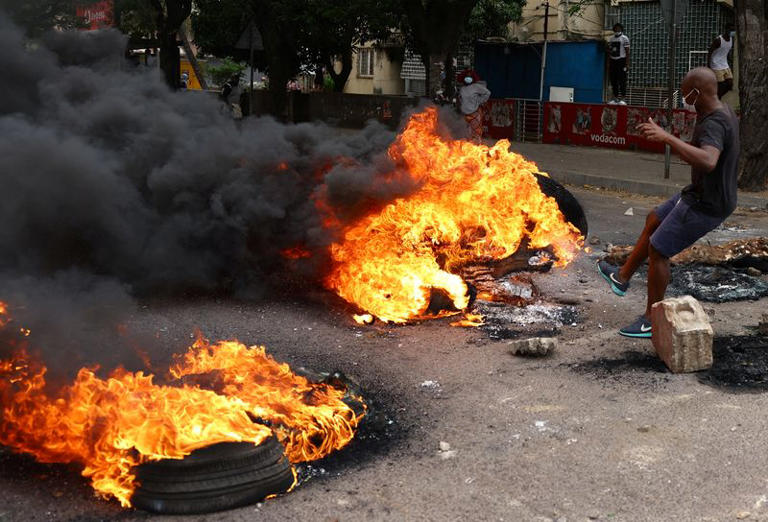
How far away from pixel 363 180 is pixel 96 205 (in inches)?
75.5

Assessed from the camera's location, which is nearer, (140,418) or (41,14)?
(140,418)

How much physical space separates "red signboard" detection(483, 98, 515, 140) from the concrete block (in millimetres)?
Result: 17127

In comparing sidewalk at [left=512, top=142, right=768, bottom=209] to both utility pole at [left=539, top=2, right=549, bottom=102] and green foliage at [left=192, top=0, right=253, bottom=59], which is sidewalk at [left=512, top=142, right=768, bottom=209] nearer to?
utility pole at [left=539, top=2, right=549, bottom=102]

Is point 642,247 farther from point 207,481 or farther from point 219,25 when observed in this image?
point 219,25

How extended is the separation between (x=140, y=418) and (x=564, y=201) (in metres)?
5.18

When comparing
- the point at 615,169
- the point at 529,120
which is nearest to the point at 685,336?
the point at 615,169

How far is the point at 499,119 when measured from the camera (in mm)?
→ 22875

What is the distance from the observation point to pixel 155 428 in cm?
395

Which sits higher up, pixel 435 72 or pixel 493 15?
pixel 493 15

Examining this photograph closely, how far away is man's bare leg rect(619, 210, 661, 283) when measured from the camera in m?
6.28

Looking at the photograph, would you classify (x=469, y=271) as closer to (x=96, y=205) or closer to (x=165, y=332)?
(x=165, y=332)

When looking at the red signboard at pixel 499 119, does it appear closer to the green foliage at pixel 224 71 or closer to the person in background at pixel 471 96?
the person in background at pixel 471 96

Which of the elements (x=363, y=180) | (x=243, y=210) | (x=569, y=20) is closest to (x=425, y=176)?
(x=363, y=180)

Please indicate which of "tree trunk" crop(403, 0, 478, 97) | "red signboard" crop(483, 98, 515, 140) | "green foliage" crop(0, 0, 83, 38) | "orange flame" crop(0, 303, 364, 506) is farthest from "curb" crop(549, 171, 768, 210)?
"orange flame" crop(0, 303, 364, 506)
